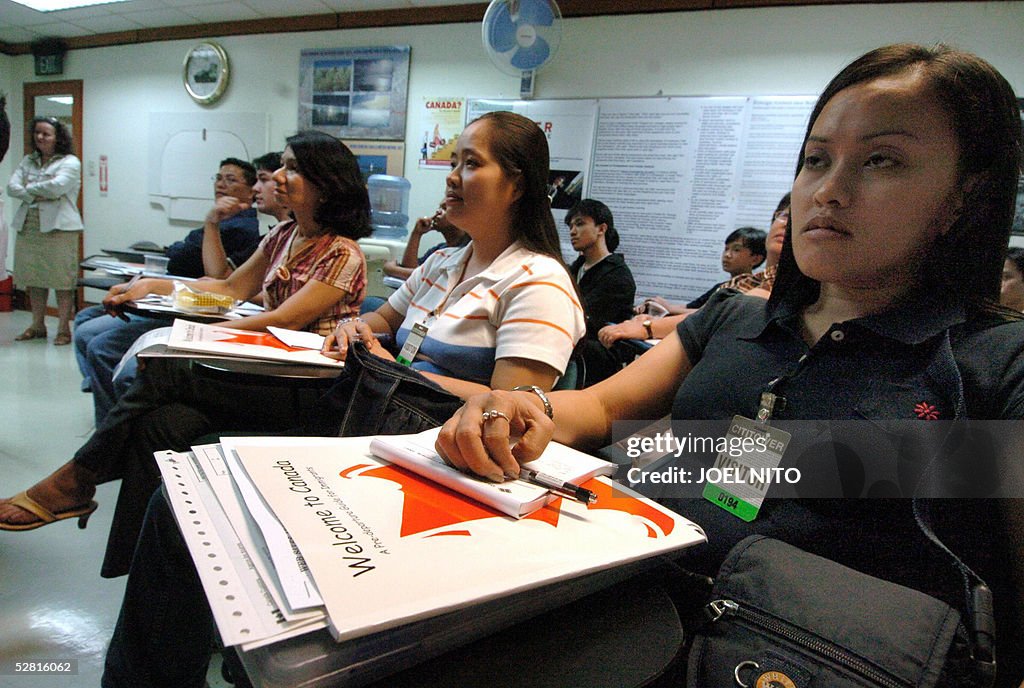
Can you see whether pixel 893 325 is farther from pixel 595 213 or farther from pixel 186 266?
pixel 186 266


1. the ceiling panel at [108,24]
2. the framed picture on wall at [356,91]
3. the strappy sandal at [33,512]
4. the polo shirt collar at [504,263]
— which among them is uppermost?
the ceiling panel at [108,24]

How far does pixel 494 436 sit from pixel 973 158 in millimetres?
674

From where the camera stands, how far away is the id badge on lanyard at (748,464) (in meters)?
0.70

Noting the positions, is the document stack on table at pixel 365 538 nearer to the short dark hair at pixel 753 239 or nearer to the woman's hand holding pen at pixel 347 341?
the woman's hand holding pen at pixel 347 341

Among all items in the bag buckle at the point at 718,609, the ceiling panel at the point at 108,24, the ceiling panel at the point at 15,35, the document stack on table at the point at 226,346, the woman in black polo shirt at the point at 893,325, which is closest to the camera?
the bag buckle at the point at 718,609

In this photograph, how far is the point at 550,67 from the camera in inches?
156

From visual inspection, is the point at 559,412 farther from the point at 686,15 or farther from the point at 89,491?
the point at 686,15

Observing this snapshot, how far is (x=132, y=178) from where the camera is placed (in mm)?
5695

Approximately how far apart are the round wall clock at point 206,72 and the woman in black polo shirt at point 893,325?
5.60m

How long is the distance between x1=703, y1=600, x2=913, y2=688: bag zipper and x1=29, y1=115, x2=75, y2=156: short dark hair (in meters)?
5.81

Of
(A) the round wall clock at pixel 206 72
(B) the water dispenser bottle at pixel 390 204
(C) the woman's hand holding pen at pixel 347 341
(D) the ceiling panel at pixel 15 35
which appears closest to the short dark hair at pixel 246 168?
(B) the water dispenser bottle at pixel 390 204

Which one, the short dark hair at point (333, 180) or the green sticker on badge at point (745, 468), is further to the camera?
the short dark hair at point (333, 180)

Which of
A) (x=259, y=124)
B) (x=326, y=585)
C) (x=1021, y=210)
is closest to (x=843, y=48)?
(x=1021, y=210)

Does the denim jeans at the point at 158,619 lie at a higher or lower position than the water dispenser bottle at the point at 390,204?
lower
